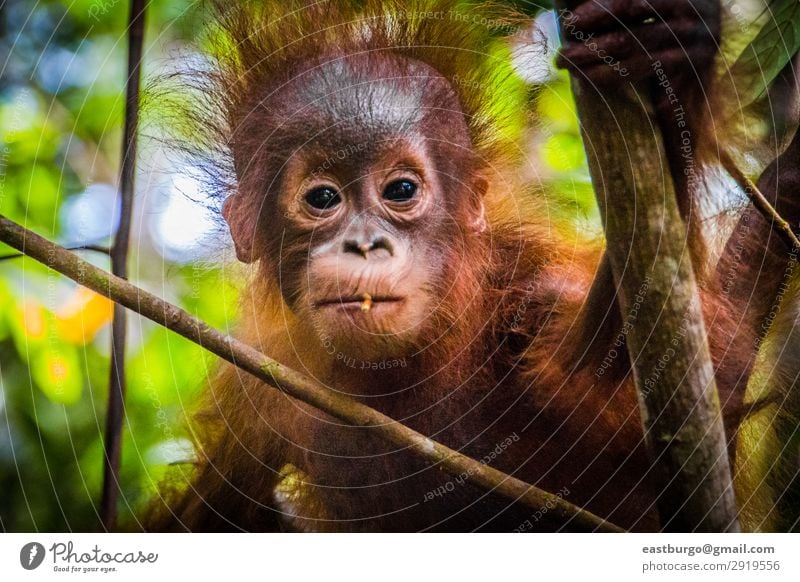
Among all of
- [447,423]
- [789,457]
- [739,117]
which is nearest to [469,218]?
[447,423]

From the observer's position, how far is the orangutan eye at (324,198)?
57.0 inches

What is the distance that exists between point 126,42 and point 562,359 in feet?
3.53

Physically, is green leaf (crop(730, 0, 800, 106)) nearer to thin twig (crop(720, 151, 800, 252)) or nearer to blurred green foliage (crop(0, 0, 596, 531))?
thin twig (crop(720, 151, 800, 252))

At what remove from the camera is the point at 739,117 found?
1441 mm

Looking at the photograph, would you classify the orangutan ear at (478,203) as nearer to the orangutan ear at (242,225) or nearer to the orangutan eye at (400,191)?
the orangutan eye at (400,191)

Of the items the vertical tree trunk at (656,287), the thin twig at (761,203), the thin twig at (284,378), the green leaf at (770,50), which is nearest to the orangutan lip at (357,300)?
the thin twig at (284,378)

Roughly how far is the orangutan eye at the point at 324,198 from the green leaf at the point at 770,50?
76cm

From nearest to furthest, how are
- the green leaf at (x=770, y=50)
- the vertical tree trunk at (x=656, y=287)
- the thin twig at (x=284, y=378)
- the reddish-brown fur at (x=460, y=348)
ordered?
the vertical tree trunk at (x=656, y=287)
the thin twig at (x=284, y=378)
the green leaf at (x=770, y=50)
the reddish-brown fur at (x=460, y=348)
